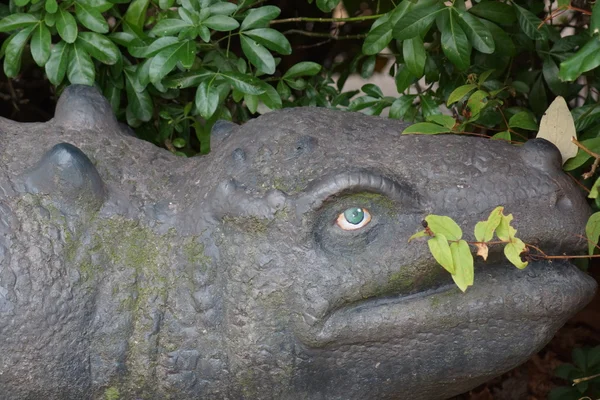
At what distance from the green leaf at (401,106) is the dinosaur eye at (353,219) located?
2.26 ft

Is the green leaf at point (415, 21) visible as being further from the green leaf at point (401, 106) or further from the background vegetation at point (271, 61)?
the green leaf at point (401, 106)

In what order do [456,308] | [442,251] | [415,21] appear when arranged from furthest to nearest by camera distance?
[415,21] < [456,308] < [442,251]

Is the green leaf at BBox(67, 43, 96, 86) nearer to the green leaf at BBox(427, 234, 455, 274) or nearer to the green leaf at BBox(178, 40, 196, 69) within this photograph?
the green leaf at BBox(178, 40, 196, 69)

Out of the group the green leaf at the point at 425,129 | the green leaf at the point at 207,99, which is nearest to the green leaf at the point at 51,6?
the green leaf at the point at 207,99

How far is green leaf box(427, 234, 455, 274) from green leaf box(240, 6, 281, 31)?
80cm

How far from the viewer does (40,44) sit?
1871 mm

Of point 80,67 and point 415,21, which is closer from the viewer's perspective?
point 415,21

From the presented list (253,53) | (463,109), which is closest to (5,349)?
(253,53)

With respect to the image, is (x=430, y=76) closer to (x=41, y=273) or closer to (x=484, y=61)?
(x=484, y=61)

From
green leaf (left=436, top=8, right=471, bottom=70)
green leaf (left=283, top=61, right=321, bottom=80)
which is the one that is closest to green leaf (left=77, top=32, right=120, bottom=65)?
green leaf (left=283, top=61, right=321, bottom=80)

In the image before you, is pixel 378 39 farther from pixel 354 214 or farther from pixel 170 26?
pixel 354 214

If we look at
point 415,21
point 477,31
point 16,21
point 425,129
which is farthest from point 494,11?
point 16,21

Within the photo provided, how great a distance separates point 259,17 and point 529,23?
0.59 m

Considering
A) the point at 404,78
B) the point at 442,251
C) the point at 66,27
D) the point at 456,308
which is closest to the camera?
the point at 442,251
